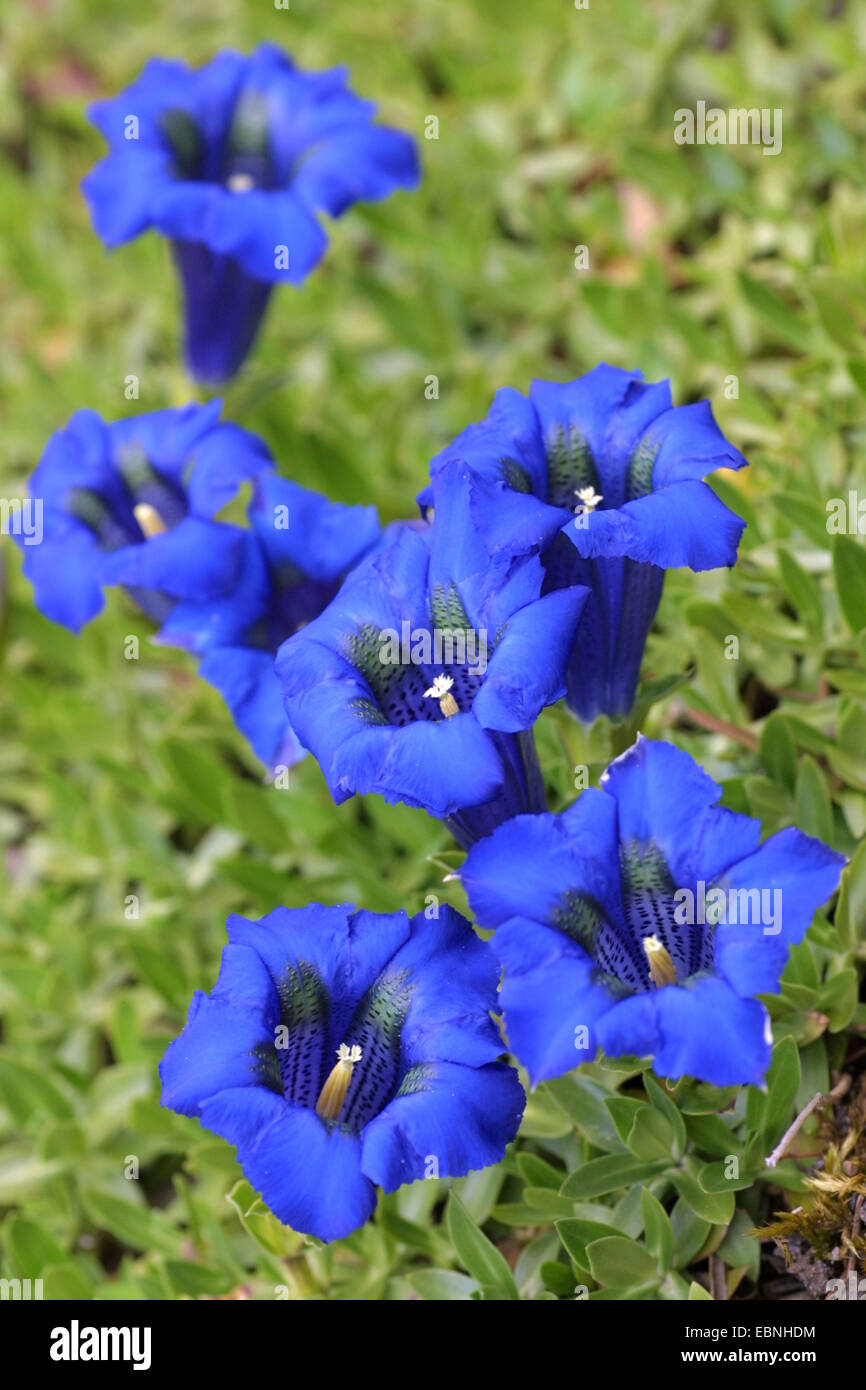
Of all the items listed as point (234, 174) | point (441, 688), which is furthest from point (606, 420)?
point (234, 174)

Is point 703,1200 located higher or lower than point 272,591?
lower

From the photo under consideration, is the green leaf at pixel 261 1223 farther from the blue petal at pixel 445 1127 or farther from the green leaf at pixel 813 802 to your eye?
the green leaf at pixel 813 802

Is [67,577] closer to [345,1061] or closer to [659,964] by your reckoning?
[345,1061]

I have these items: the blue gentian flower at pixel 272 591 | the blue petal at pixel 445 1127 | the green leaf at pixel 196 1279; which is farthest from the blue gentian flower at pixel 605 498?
the green leaf at pixel 196 1279

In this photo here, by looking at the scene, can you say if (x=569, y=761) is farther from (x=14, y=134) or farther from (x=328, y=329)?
(x=14, y=134)

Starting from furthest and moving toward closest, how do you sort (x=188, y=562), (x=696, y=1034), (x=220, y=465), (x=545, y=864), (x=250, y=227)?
(x=250, y=227) < (x=220, y=465) < (x=188, y=562) < (x=545, y=864) < (x=696, y=1034)

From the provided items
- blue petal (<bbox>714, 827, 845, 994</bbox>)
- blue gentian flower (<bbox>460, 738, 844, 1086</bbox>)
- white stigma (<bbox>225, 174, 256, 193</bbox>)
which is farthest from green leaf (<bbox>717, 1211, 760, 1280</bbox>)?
white stigma (<bbox>225, 174, 256, 193</bbox>)

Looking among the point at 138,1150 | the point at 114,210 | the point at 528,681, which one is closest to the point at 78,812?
the point at 138,1150
